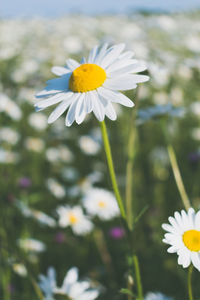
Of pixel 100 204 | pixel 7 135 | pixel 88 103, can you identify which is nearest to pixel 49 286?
pixel 88 103

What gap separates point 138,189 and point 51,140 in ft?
4.70

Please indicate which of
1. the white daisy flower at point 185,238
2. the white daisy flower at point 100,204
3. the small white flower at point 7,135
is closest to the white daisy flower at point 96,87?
the white daisy flower at point 185,238

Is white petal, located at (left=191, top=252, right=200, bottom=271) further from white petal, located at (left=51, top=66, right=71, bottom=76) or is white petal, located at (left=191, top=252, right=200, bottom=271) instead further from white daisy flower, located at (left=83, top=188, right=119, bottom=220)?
white daisy flower, located at (left=83, top=188, right=119, bottom=220)

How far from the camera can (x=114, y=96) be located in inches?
40.3

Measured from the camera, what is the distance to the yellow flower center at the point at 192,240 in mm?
896

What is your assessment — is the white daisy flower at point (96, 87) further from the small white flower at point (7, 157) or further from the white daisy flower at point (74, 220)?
the small white flower at point (7, 157)

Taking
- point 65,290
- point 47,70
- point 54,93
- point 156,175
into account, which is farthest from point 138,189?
point 47,70

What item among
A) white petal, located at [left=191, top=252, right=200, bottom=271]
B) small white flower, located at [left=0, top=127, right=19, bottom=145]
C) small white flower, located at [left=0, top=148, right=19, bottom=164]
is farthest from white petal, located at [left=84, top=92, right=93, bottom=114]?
small white flower, located at [left=0, top=127, right=19, bottom=145]

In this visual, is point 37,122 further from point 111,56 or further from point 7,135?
point 111,56

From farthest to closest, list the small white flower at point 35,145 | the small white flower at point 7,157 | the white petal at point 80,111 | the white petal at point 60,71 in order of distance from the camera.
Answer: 1. the small white flower at point 35,145
2. the small white flower at point 7,157
3. the white petal at point 60,71
4. the white petal at point 80,111

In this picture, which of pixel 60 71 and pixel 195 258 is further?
pixel 60 71

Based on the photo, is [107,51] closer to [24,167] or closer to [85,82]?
[85,82]

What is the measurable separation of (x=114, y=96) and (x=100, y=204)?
1578 millimetres

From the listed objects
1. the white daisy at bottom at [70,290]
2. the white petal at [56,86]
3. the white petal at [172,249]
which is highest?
the white petal at [56,86]
